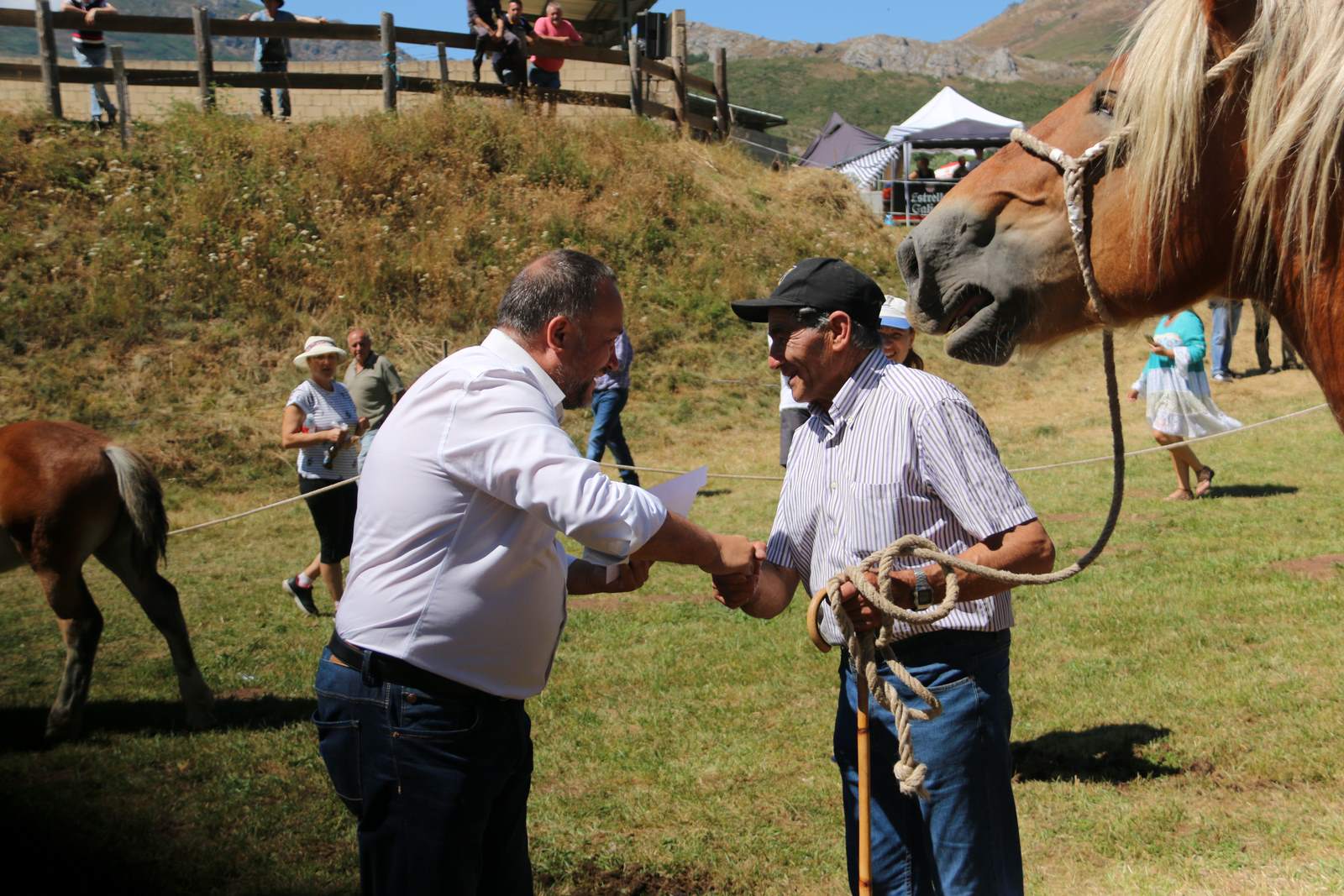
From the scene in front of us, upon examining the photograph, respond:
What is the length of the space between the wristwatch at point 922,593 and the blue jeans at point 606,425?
784 cm

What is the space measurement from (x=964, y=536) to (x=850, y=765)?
0.66m

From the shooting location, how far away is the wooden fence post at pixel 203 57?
14828mm

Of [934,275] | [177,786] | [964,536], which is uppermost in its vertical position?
[934,275]

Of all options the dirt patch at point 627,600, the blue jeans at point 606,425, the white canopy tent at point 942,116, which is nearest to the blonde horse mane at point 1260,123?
the dirt patch at point 627,600

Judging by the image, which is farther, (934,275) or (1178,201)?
(934,275)

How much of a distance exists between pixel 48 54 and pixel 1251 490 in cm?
1560

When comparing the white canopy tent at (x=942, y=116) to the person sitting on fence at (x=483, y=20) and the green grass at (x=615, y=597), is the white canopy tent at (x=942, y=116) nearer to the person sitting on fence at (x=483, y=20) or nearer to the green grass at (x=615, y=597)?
the green grass at (x=615, y=597)

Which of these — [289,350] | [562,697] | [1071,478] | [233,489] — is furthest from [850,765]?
[289,350]

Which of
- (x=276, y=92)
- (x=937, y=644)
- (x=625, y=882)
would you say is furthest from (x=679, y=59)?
(x=937, y=644)

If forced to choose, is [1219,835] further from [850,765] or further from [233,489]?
[233,489]

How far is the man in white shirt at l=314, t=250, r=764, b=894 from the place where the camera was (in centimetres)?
226

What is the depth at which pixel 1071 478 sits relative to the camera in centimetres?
1072

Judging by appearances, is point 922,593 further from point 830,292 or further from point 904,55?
point 904,55

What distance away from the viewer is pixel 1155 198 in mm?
1872
